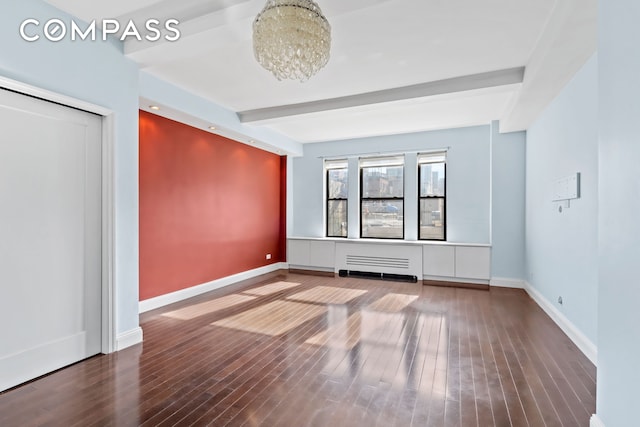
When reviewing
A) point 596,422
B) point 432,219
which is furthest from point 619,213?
point 432,219

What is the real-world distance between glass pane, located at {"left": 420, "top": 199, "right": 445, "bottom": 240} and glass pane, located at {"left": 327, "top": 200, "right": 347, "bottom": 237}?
5.79 feet

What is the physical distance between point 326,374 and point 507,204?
15.6ft

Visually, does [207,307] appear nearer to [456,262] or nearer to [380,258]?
[380,258]

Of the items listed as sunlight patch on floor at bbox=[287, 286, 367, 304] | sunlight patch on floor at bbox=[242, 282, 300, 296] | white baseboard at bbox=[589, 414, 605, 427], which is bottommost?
sunlight patch on floor at bbox=[287, 286, 367, 304]

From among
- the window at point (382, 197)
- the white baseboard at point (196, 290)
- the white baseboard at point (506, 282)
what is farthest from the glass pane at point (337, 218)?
the white baseboard at point (506, 282)

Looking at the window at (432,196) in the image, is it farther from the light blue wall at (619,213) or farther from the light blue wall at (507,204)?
the light blue wall at (619,213)

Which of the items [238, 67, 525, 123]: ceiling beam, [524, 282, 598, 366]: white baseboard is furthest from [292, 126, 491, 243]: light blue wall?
[238, 67, 525, 123]: ceiling beam

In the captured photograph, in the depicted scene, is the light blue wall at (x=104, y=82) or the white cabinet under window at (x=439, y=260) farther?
the white cabinet under window at (x=439, y=260)

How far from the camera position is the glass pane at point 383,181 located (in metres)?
7.02

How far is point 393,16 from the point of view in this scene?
2723 millimetres

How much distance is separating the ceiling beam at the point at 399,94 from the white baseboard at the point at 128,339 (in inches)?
139

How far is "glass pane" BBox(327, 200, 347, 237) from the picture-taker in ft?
24.9

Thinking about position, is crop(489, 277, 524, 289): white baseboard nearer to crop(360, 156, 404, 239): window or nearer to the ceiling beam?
crop(360, 156, 404, 239): window

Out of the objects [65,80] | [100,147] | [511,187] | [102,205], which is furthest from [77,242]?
[511,187]
